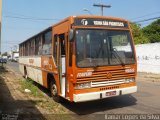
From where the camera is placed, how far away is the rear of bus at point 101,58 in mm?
8852

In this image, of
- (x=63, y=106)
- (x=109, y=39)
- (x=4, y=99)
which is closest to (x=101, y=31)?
(x=109, y=39)

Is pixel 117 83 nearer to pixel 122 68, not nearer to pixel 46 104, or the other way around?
pixel 122 68

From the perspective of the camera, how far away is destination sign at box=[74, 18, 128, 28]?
9.19 metres

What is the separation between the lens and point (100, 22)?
9.50 metres

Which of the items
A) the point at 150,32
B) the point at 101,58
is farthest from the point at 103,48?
the point at 150,32

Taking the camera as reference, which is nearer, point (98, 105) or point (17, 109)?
point (17, 109)

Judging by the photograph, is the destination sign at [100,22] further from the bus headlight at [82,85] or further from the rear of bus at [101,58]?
the bus headlight at [82,85]

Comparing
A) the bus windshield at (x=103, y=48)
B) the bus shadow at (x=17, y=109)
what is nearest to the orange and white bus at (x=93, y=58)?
the bus windshield at (x=103, y=48)

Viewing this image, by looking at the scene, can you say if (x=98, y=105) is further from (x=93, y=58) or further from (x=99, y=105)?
(x=93, y=58)

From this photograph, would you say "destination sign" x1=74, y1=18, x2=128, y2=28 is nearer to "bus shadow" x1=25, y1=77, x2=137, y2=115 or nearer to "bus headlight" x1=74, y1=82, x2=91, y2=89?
"bus headlight" x1=74, y1=82, x2=91, y2=89

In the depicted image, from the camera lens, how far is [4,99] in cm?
1088

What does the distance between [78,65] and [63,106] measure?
2332mm

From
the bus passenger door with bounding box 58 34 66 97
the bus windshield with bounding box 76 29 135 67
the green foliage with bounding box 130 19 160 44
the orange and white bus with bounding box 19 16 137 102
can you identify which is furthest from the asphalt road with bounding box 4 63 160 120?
the green foliage with bounding box 130 19 160 44

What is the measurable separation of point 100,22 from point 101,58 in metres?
1.21
